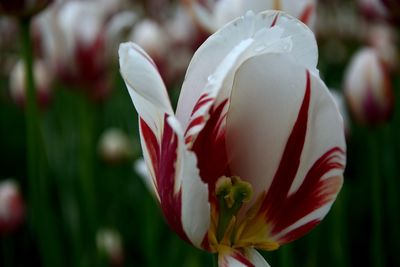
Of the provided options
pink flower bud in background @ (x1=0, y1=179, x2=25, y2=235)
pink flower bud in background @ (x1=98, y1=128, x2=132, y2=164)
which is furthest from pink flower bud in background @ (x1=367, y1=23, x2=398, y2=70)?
pink flower bud in background @ (x1=0, y1=179, x2=25, y2=235)

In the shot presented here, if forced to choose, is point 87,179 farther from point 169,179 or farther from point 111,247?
→ point 169,179

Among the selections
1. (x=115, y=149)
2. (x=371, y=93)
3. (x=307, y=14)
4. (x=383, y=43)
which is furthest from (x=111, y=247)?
(x=383, y=43)

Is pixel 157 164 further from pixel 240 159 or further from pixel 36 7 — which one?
pixel 36 7

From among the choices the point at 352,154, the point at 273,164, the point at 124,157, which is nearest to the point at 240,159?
the point at 273,164

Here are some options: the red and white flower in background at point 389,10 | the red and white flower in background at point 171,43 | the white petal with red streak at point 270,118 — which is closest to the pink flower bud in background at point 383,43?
the red and white flower in background at point 171,43

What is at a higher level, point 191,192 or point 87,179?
point 191,192
